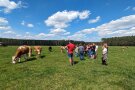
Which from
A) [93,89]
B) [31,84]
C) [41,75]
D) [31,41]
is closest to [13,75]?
[41,75]

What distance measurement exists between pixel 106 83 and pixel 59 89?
3.53m

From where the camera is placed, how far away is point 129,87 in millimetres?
13281

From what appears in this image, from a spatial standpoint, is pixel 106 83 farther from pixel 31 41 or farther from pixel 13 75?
pixel 31 41

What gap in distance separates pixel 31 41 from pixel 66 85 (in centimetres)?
14919

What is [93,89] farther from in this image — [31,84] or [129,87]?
[31,84]

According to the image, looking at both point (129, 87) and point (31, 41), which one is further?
point (31, 41)

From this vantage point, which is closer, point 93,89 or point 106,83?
point 93,89

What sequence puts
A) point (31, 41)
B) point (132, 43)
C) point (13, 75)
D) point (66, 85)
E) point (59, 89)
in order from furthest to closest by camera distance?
point (132, 43), point (31, 41), point (13, 75), point (66, 85), point (59, 89)

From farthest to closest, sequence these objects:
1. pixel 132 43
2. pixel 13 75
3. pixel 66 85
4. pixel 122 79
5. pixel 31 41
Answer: pixel 132 43 → pixel 31 41 → pixel 13 75 → pixel 122 79 → pixel 66 85

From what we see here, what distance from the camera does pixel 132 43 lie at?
7776 inches

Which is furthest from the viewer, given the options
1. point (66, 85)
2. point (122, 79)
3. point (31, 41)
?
point (31, 41)

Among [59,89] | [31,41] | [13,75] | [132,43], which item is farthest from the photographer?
[132,43]

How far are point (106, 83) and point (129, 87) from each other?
1545mm

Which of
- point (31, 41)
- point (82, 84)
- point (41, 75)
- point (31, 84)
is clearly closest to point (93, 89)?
point (82, 84)
